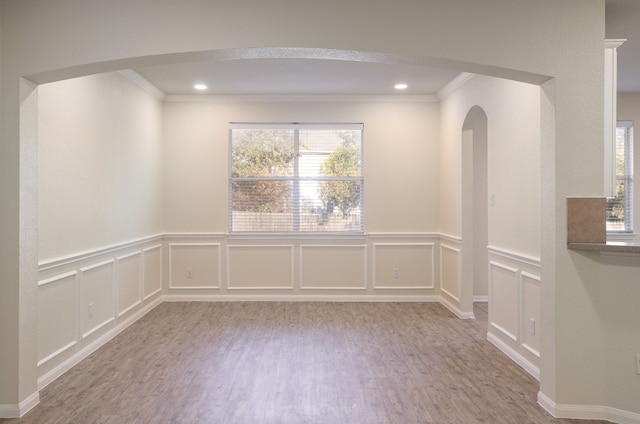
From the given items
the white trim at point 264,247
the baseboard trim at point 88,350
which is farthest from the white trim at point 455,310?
the baseboard trim at point 88,350

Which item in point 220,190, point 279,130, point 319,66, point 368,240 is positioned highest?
point 319,66

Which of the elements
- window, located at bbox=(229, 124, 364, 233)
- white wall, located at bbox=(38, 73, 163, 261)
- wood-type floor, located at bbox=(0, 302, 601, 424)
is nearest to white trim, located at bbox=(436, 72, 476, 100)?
window, located at bbox=(229, 124, 364, 233)

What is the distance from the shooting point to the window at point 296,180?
6.14m

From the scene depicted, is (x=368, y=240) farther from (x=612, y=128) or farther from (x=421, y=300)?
(x=612, y=128)

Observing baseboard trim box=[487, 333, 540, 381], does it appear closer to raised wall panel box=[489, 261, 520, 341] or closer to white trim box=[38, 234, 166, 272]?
raised wall panel box=[489, 261, 520, 341]

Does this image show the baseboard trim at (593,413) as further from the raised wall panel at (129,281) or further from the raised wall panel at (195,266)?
the raised wall panel at (195,266)

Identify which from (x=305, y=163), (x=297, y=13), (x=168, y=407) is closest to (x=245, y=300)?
(x=305, y=163)

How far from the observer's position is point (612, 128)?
281 centimetres

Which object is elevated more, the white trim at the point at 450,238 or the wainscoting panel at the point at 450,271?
the white trim at the point at 450,238

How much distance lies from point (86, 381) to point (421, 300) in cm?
408

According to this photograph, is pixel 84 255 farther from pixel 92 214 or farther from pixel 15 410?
pixel 15 410

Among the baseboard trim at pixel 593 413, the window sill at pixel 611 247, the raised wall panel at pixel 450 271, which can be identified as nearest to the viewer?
the window sill at pixel 611 247

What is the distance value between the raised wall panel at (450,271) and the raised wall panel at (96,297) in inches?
147

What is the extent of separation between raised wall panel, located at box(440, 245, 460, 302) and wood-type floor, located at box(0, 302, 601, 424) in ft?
1.37
